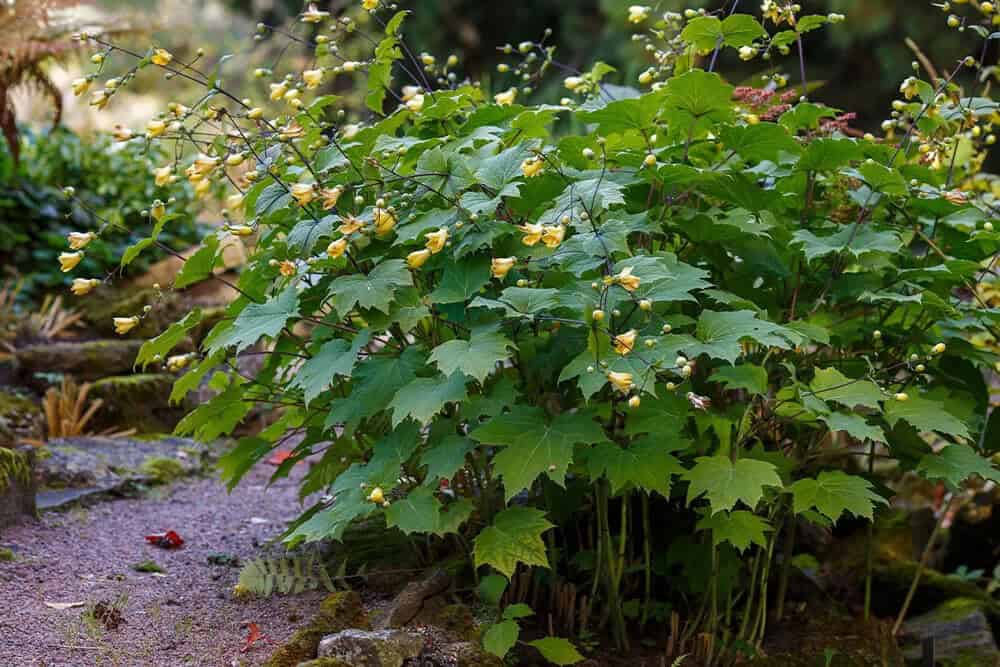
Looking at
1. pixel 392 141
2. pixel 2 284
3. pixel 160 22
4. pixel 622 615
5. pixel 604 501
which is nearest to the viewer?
pixel 392 141

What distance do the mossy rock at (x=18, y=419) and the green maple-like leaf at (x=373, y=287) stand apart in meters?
2.15

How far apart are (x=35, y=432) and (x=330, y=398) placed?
2.19 metres

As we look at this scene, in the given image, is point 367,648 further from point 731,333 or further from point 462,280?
point 731,333

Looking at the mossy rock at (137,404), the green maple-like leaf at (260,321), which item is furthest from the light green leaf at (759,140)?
the mossy rock at (137,404)

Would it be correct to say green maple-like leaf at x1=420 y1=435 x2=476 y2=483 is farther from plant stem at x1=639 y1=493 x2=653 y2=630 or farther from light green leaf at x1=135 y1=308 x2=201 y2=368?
light green leaf at x1=135 y1=308 x2=201 y2=368

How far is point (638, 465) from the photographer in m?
2.45

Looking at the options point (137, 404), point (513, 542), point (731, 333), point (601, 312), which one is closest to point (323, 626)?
point (513, 542)

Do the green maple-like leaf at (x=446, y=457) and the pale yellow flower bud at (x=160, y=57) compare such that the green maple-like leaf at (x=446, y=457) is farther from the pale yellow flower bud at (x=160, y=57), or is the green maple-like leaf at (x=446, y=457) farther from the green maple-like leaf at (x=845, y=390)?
the pale yellow flower bud at (x=160, y=57)

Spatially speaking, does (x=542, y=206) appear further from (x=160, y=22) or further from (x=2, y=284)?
(x=160, y=22)

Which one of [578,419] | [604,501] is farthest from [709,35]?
[604,501]

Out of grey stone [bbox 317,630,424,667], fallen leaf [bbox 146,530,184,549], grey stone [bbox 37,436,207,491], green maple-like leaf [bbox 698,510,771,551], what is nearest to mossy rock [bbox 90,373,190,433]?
grey stone [bbox 37,436,207,491]

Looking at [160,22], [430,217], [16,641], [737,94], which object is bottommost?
[16,641]

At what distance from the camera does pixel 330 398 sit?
9.51 feet

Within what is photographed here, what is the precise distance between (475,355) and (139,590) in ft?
4.84
